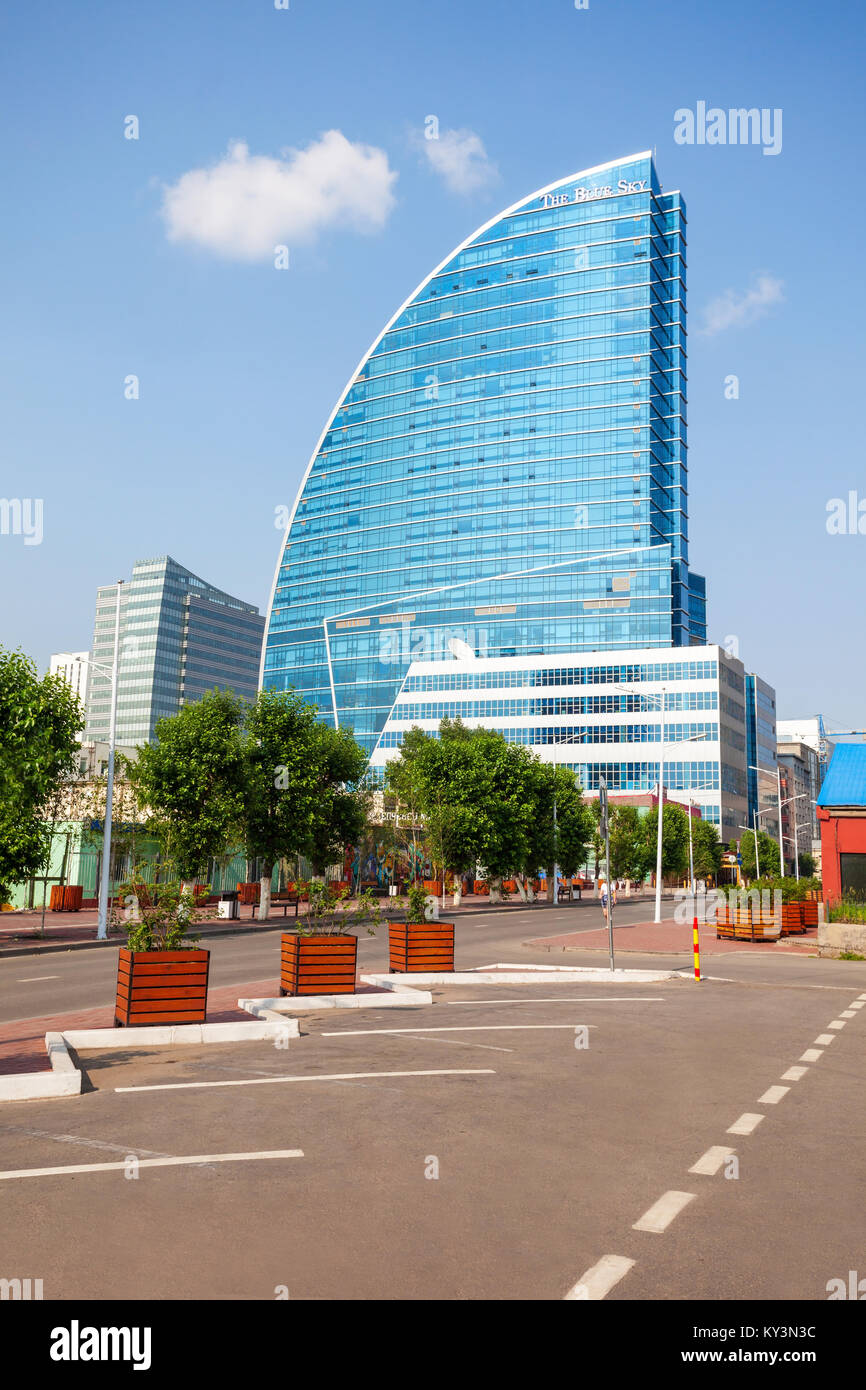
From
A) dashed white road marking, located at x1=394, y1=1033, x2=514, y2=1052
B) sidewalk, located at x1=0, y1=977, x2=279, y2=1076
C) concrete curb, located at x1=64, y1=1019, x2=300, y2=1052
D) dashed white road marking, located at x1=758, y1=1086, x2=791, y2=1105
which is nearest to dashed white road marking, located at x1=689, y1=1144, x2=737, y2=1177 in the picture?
dashed white road marking, located at x1=758, y1=1086, x2=791, y2=1105

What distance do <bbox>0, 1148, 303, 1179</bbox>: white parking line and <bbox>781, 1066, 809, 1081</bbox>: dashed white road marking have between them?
5.73 metres

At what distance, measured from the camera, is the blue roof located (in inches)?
1441

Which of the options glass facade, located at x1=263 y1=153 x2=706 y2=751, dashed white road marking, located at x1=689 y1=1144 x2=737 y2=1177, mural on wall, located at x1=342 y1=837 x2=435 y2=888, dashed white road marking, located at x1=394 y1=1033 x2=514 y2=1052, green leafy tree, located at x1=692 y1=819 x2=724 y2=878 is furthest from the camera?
glass facade, located at x1=263 y1=153 x2=706 y2=751

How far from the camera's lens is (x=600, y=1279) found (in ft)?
16.4

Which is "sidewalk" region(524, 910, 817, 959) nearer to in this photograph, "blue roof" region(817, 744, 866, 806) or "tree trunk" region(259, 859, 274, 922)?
"blue roof" region(817, 744, 866, 806)

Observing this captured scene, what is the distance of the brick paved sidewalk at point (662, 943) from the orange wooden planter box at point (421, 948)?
991 cm

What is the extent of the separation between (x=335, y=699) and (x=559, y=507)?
45669 millimetres

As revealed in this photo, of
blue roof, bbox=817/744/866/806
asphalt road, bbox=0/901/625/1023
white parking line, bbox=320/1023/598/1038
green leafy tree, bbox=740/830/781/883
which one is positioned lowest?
asphalt road, bbox=0/901/625/1023

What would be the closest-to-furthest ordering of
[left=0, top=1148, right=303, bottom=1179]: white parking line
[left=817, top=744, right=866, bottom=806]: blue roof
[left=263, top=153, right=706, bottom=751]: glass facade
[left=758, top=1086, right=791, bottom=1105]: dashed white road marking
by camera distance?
[left=0, top=1148, right=303, bottom=1179]: white parking line
[left=758, top=1086, right=791, bottom=1105]: dashed white road marking
[left=817, top=744, right=866, bottom=806]: blue roof
[left=263, top=153, right=706, bottom=751]: glass facade

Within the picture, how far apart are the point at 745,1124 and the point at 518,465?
149916 mm

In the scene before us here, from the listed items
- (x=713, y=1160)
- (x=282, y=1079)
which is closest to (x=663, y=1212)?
(x=713, y=1160)

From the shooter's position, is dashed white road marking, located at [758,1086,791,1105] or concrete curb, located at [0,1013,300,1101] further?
dashed white road marking, located at [758,1086,791,1105]

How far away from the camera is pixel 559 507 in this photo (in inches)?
5822

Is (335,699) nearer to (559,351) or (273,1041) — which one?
(559,351)
